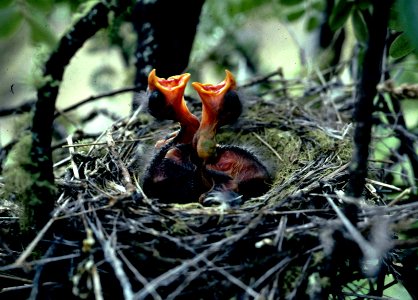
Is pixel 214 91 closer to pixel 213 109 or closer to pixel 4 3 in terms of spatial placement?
pixel 213 109

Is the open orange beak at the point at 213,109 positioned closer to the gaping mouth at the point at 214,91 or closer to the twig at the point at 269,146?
the gaping mouth at the point at 214,91

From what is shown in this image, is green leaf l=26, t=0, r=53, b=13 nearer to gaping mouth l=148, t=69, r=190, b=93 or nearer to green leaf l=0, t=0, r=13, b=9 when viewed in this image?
green leaf l=0, t=0, r=13, b=9

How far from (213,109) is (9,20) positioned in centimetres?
93

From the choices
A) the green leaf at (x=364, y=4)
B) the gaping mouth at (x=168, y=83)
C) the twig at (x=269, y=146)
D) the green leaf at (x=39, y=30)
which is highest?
the green leaf at (x=39, y=30)

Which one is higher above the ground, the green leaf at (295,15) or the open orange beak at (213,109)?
the green leaf at (295,15)

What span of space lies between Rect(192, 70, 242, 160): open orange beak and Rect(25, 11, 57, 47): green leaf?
793 mm

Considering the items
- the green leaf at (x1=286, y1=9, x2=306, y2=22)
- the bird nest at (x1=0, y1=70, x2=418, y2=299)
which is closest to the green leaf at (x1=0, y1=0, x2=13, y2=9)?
the bird nest at (x1=0, y1=70, x2=418, y2=299)

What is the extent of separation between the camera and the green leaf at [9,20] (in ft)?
3.49

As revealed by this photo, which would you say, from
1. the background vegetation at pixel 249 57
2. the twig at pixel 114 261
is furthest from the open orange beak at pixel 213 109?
the twig at pixel 114 261

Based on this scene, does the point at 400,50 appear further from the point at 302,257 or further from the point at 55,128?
the point at 55,128

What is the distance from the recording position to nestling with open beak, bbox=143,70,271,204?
71.9 inches

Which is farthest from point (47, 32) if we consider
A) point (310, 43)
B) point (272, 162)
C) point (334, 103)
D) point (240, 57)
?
point (240, 57)

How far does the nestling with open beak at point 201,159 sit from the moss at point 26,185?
0.66 m

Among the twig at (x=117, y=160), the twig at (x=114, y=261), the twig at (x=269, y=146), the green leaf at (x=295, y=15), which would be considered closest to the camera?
the twig at (x=114, y=261)
